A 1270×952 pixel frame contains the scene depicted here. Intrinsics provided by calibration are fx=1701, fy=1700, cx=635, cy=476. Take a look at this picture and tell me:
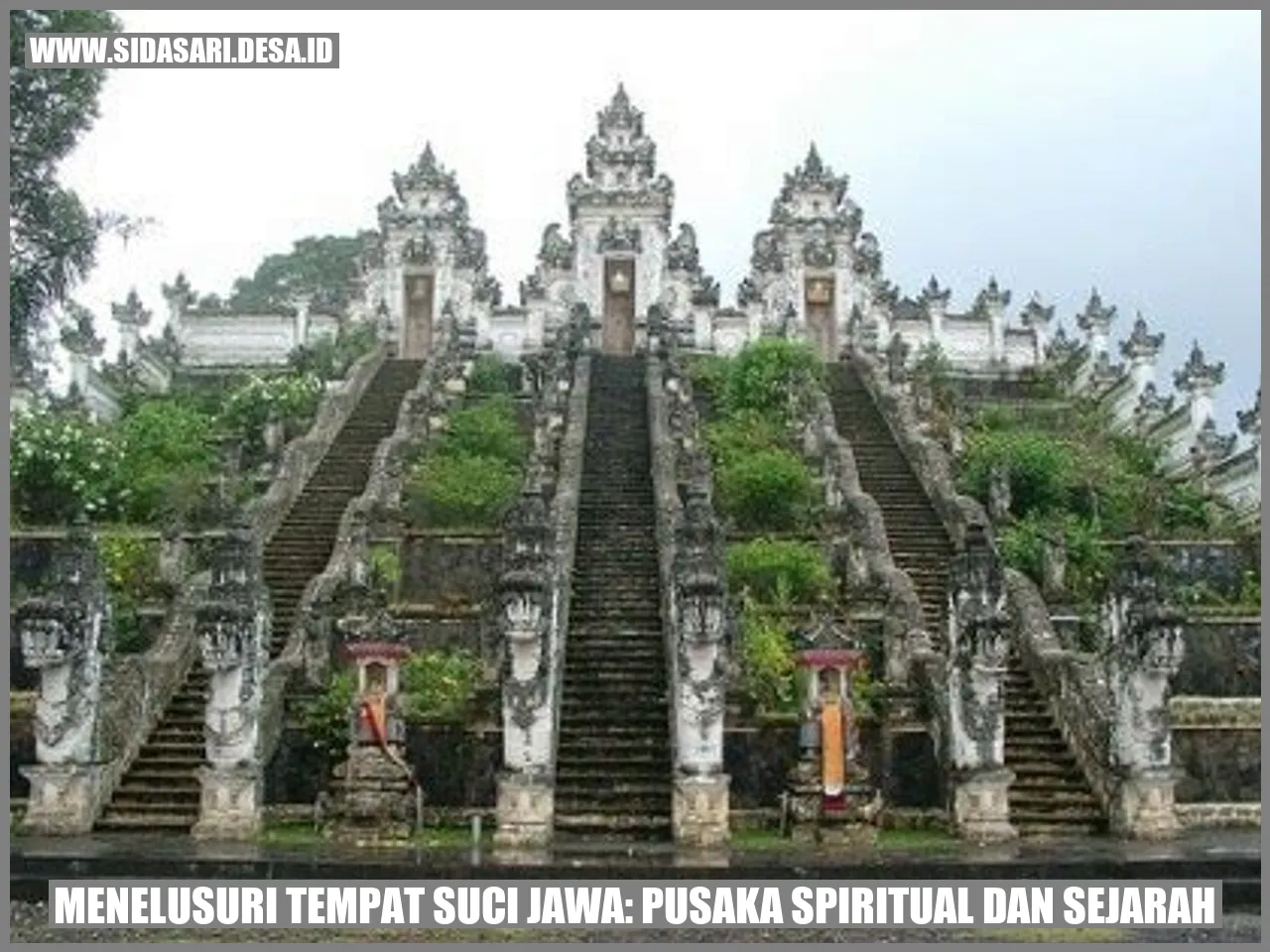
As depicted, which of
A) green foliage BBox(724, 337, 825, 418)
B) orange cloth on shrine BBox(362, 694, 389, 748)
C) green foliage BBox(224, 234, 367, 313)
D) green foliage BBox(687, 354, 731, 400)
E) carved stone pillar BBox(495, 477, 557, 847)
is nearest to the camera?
carved stone pillar BBox(495, 477, 557, 847)

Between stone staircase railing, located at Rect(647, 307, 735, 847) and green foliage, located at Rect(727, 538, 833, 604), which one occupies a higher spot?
green foliage, located at Rect(727, 538, 833, 604)

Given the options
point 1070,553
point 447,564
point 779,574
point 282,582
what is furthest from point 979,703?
point 282,582

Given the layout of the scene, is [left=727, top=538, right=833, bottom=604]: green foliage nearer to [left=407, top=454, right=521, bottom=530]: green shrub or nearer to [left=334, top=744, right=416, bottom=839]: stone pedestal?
[left=407, top=454, right=521, bottom=530]: green shrub

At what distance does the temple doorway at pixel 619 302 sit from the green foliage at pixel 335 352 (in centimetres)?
701

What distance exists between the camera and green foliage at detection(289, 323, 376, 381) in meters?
40.0

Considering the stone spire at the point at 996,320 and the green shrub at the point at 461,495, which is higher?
the stone spire at the point at 996,320

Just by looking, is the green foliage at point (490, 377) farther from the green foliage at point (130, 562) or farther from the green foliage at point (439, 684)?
the green foliage at point (439, 684)

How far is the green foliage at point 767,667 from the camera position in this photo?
1947 centimetres

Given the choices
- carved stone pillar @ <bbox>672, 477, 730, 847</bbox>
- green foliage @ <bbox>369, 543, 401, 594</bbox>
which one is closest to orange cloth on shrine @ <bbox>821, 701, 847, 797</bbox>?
carved stone pillar @ <bbox>672, 477, 730, 847</bbox>

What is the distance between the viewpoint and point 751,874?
13773 mm

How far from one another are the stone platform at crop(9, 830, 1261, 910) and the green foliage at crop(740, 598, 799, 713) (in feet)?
13.3

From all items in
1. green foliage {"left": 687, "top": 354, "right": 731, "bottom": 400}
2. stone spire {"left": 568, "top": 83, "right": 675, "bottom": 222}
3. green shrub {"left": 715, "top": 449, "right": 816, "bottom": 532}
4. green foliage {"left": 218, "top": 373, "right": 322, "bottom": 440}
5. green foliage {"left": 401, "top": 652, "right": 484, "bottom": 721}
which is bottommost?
green foliage {"left": 401, "top": 652, "right": 484, "bottom": 721}

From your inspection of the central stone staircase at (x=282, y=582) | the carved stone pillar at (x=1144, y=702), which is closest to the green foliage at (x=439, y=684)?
the central stone staircase at (x=282, y=582)

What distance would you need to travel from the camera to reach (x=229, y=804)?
55.9 feet
